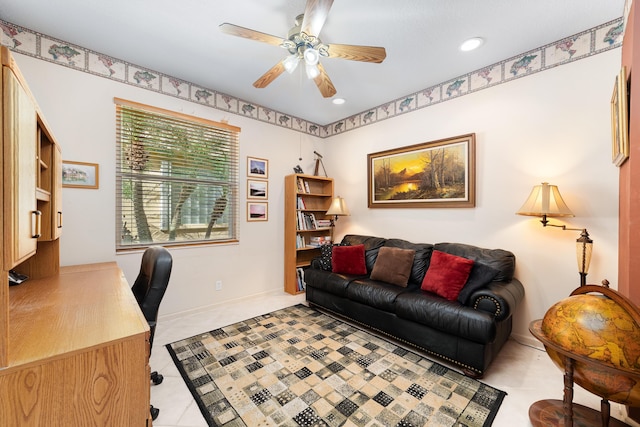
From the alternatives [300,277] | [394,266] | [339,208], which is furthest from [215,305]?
[394,266]

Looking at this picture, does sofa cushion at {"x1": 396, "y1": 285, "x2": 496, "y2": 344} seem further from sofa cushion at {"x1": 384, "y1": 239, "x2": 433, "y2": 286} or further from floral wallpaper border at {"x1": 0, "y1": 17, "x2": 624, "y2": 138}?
floral wallpaper border at {"x1": 0, "y1": 17, "x2": 624, "y2": 138}

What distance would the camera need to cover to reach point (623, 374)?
109cm

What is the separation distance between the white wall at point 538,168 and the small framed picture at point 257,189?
2.12 meters

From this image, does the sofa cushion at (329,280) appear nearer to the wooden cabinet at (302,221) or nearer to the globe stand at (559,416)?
the wooden cabinet at (302,221)

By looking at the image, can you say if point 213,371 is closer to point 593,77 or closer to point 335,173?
point 335,173

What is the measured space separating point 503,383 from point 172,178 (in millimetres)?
3582

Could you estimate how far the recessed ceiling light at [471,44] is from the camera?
226 cm

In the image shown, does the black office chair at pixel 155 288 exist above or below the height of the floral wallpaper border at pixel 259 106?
below

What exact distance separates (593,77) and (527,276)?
1.78 meters

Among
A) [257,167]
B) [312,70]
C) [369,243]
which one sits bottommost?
[369,243]

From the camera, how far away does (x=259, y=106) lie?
367 cm

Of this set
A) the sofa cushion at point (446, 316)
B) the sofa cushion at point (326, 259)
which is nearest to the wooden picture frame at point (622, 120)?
the sofa cushion at point (446, 316)

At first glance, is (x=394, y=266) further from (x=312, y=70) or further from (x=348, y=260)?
(x=312, y=70)

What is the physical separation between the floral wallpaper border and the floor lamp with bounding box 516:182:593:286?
1.15 meters
